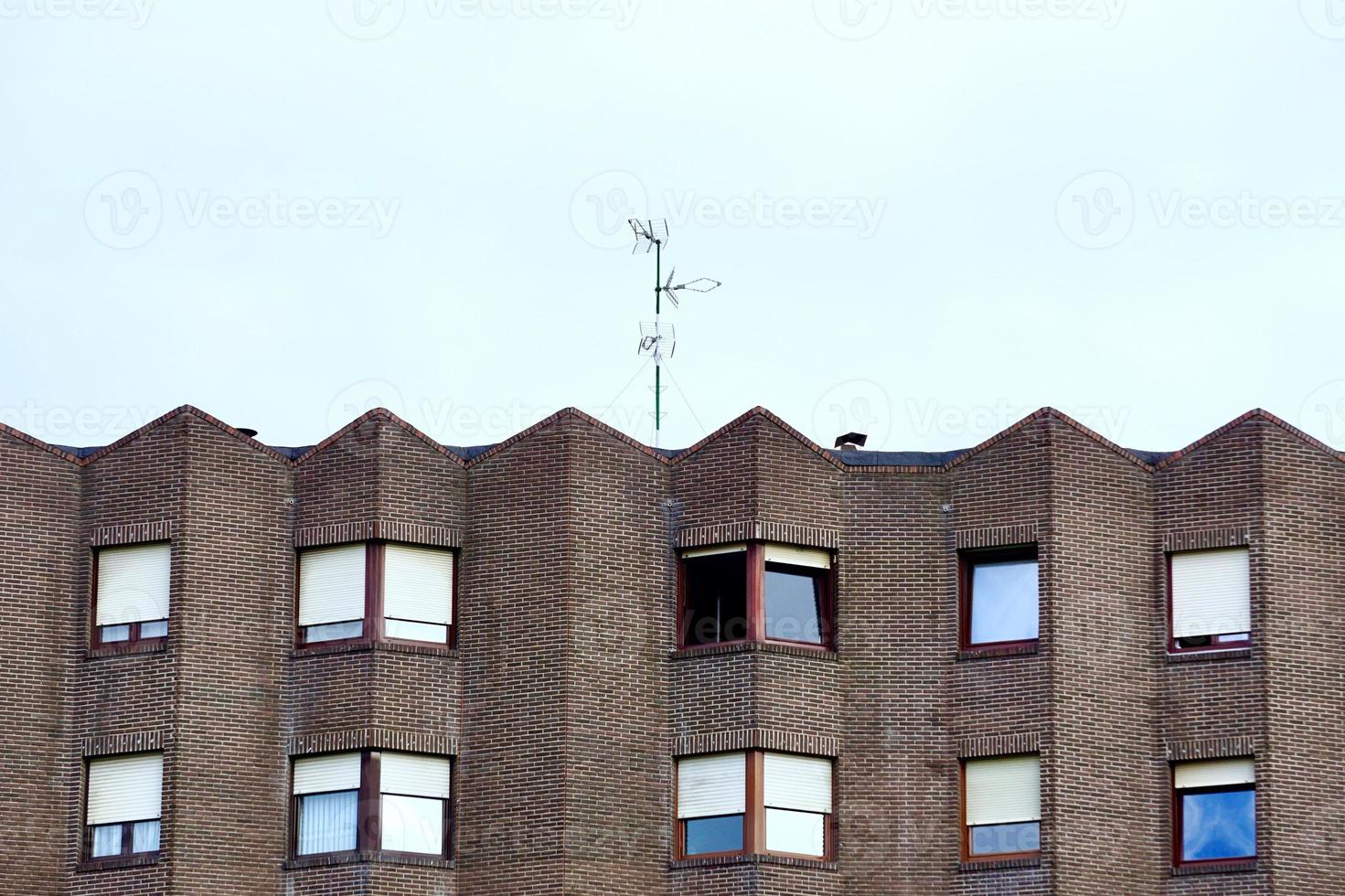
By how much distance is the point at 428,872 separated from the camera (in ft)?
200

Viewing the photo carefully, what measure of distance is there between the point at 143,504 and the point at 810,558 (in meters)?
12.2

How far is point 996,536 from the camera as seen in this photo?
6231 centimetres

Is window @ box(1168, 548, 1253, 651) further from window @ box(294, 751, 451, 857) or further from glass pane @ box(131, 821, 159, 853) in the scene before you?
glass pane @ box(131, 821, 159, 853)

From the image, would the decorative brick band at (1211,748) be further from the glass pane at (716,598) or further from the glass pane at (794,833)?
the glass pane at (716,598)

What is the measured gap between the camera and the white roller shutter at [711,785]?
61219 millimetres

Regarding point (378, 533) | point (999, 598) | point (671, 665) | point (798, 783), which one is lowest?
point (798, 783)

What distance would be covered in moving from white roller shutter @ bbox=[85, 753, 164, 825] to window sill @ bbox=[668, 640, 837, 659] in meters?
9.47

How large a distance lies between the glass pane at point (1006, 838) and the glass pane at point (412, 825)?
31.3 ft

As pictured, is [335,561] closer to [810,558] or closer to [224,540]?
[224,540]

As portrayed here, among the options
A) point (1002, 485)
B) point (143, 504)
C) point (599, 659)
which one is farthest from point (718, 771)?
point (143, 504)

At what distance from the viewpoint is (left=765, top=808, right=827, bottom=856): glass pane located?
200 feet

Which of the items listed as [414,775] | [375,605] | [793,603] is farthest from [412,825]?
[793,603]

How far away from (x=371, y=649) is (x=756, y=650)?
6.87m

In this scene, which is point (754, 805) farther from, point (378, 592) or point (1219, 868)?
point (1219, 868)
